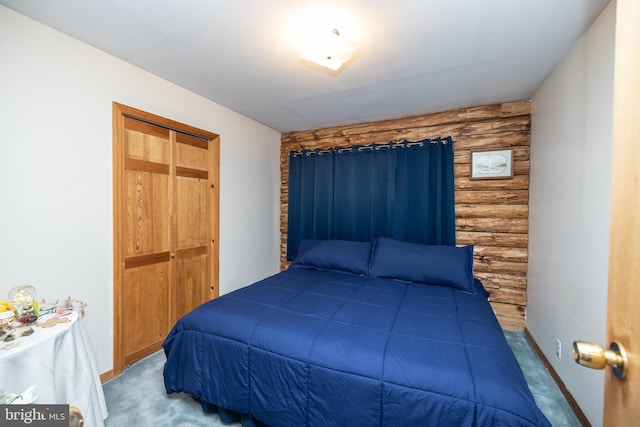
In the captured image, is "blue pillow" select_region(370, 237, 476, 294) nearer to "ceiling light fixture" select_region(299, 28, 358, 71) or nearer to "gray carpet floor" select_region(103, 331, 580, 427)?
"gray carpet floor" select_region(103, 331, 580, 427)

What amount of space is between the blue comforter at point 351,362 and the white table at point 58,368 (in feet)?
1.28

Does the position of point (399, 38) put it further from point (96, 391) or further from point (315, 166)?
point (96, 391)

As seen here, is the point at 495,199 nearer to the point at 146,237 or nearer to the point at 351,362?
the point at 351,362

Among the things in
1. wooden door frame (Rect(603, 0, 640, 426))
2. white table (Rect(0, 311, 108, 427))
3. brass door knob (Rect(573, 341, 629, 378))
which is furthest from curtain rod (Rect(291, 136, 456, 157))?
white table (Rect(0, 311, 108, 427))

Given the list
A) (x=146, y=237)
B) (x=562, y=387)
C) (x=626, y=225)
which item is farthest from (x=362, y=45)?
(x=562, y=387)

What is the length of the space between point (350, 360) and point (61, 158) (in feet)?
7.34

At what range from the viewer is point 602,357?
1.83 ft

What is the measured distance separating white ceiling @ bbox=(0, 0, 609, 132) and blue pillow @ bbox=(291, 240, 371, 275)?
1623 mm

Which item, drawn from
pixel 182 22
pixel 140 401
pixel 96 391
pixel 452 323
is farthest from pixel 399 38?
pixel 140 401

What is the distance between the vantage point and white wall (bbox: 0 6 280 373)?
1.52 m

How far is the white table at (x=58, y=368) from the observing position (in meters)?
1.16

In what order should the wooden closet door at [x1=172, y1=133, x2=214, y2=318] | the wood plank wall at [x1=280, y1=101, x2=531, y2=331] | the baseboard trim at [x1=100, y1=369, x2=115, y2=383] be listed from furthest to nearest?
the wood plank wall at [x1=280, y1=101, x2=531, y2=331] < the wooden closet door at [x1=172, y1=133, x2=214, y2=318] < the baseboard trim at [x1=100, y1=369, x2=115, y2=383]

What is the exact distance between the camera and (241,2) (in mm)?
1448

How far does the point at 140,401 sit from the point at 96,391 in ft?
1.24
